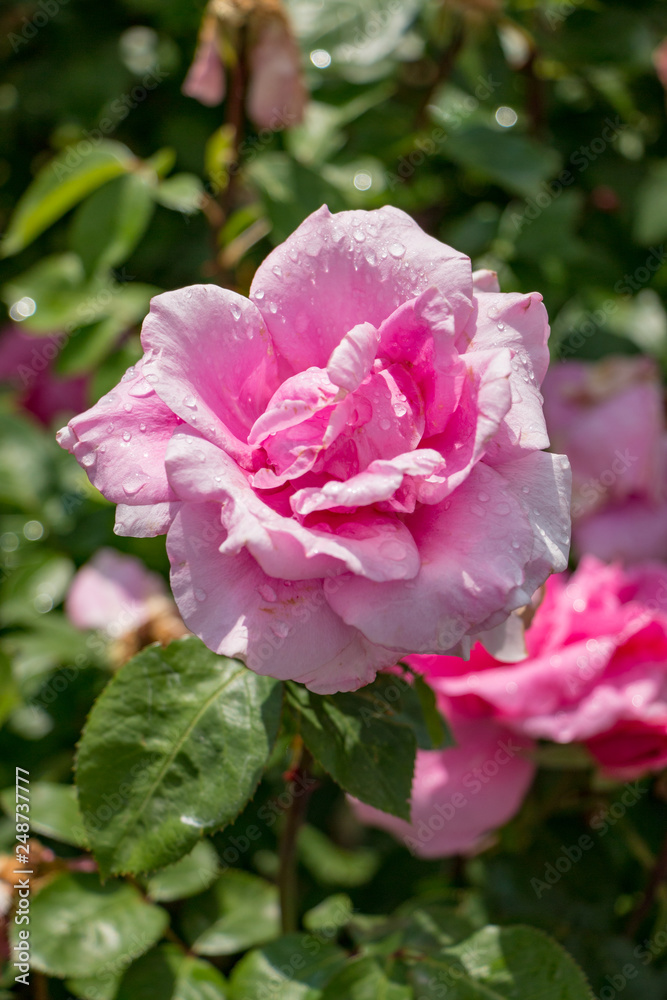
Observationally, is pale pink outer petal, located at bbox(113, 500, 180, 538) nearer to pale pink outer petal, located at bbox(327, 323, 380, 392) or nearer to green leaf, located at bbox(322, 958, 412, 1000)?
pale pink outer petal, located at bbox(327, 323, 380, 392)

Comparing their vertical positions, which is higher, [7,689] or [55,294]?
[55,294]

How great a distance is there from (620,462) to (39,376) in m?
1.07

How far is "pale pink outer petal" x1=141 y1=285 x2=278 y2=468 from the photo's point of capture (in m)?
0.57

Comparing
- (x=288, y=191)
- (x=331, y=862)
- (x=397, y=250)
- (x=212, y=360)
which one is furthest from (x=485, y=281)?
(x=331, y=862)

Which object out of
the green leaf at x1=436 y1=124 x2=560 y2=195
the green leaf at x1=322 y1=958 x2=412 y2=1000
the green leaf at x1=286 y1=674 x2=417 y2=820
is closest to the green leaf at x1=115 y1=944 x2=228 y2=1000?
the green leaf at x1=322 y1=958 x2=412 y2=1000

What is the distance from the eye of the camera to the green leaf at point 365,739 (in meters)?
0.66

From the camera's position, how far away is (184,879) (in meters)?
0.92

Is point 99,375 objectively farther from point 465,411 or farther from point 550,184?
point 550,184

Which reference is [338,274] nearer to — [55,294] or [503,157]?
[503,157]

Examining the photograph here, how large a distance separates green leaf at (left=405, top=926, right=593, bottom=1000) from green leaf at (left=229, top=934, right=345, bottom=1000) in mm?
74

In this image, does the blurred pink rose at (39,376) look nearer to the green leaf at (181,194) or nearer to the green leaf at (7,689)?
the green leaf at (181,194)

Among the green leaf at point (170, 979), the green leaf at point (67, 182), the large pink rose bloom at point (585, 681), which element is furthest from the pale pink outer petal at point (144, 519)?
the green leaf at point (67, 182)

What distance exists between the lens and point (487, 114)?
1.45 meters

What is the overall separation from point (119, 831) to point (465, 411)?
38 centimetres
